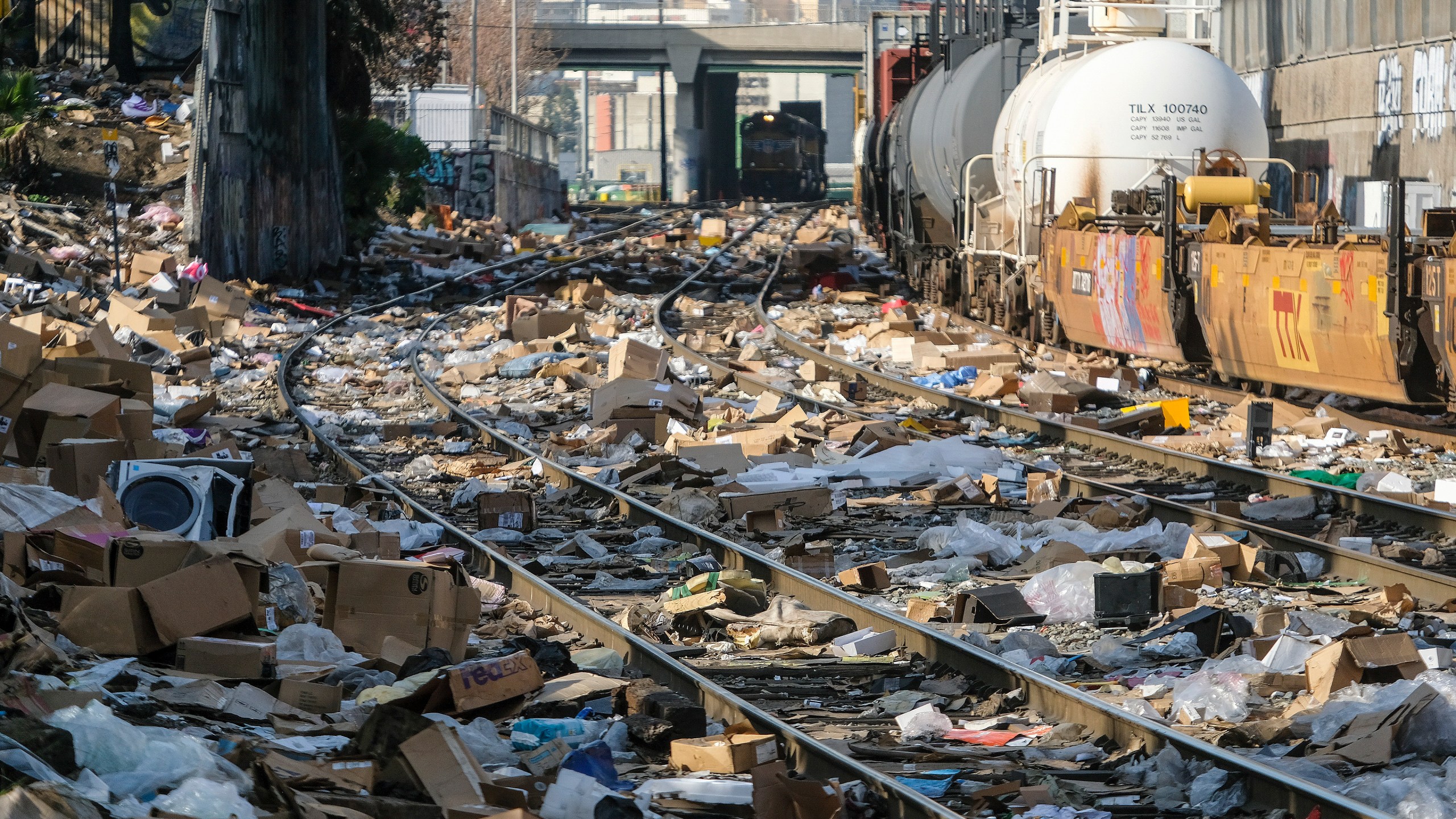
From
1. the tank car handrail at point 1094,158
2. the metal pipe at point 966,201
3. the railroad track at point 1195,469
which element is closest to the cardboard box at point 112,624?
the railroad track at point 1195,469

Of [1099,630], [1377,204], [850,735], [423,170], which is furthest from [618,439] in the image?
[423,170]

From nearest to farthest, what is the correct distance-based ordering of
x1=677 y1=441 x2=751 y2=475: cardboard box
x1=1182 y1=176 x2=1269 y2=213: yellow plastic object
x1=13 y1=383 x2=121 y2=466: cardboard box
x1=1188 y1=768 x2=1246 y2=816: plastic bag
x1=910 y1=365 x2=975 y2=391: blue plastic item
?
x1=1188 y1=768 x2=1246 y2=816: plastic bag, x1=13 y1=383 x2=121 y2=466: cardboard box, x1=677 y1=441 x2=751 y2=475: cardboard box, x1=1182 y1=176 x2=1269 y2=213: yellow plastic object, x1=910 y1=365 x2=975 y2=391: blue plastic item

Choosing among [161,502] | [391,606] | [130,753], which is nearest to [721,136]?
[161,502]

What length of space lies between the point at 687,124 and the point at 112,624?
7288 centimetres

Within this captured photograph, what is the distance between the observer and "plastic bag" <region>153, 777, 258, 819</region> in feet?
13.8

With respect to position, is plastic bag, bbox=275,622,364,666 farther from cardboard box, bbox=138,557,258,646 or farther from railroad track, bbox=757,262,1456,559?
railroad track, bbox=757,262,1456,559

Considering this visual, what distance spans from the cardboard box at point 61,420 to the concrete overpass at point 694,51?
209 feet

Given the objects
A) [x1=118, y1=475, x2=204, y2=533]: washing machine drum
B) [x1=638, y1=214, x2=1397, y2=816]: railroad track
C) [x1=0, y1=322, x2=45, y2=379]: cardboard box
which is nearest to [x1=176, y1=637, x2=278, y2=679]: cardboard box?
[x1=118, y1=475, x2=204, y2=533]: washing machine drum

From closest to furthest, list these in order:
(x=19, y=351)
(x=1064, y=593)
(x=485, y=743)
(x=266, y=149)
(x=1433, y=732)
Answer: (x=1433, y=732), (x=485, y=743), (x=1064, y=593), (x=19, y=351), (x=266, y=149)

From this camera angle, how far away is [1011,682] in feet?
20.4

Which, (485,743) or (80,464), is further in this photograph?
(80,464)

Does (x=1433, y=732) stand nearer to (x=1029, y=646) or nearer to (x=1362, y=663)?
(x=1362, y=663)

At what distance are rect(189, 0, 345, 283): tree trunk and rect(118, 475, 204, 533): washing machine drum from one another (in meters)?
15.8

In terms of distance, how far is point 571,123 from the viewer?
5753 inches
